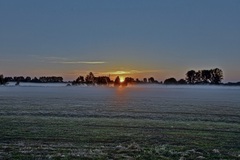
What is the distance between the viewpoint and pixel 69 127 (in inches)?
1176

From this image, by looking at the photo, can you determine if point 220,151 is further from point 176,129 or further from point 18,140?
point 18,140

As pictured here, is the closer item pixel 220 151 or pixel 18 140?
pixel 220 151

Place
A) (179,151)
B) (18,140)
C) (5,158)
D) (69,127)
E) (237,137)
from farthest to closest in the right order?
(69,127) < (237,137) < (18,140) < (179,151) < (5,158)

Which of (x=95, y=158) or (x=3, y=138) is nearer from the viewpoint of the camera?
(x=95, y=158)

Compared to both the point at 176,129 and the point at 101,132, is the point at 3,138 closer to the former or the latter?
the point at 101,132

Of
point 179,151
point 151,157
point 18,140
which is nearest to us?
point 151,157

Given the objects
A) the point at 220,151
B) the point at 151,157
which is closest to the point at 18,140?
the point at 151,157

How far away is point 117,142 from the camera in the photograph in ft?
73.6

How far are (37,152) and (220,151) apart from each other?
10.1 meters

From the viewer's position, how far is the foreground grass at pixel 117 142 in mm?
18344

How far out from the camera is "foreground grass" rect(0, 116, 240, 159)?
18344mm

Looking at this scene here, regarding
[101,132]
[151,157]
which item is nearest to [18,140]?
[101,132]

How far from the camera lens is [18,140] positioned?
2256 centimetres

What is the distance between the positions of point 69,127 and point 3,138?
7.37 m
